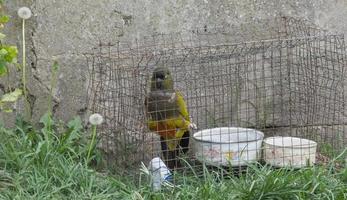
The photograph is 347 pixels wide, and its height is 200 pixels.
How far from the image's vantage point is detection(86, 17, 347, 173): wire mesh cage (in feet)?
13.8

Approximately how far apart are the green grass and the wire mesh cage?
A: 0.83 ft

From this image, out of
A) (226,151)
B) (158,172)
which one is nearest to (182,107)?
(226,151)

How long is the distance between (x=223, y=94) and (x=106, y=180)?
117cm

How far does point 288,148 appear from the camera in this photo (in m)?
4.19

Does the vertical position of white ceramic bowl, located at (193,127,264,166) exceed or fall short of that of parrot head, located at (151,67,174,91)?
it falls short

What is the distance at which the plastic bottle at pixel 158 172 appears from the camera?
3814 millimetres

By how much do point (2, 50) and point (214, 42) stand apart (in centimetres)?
154

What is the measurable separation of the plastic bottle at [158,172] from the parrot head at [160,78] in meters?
0.43

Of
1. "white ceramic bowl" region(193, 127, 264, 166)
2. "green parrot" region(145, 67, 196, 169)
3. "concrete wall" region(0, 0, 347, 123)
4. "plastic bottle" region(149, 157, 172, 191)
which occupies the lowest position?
"plastic bottle" region(149, 157, 172, 191)

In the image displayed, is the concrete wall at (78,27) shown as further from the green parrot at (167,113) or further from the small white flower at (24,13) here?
the green parrot at (167,113)

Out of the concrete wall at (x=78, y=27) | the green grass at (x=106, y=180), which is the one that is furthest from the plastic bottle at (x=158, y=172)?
the concrete wall at (x=78, y=27)

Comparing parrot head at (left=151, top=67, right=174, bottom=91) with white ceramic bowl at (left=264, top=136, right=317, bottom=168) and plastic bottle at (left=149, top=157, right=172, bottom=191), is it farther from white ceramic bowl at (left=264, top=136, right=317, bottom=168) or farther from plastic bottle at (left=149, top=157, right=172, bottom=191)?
white ceramic bowl at (left=264, top=136, right=317, bottom=168)

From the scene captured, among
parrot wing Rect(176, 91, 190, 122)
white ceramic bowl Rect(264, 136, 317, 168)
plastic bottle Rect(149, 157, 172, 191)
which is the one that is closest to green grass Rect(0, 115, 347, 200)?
plastic bottle Rect(149, 157, 172, 191)

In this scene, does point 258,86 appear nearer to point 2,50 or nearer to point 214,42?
point 214,42
